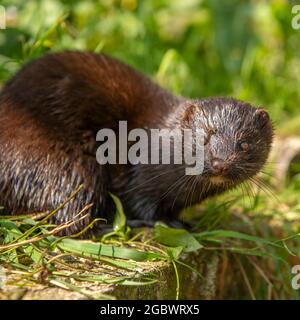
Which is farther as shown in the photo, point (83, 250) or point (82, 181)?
point (82, 181)

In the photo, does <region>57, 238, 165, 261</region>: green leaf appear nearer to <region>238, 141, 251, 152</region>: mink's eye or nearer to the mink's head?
the mink's head

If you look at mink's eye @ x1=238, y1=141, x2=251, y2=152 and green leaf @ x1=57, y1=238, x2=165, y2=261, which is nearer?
green leaf @ x1=57, y1=238, x2=165, y2=261

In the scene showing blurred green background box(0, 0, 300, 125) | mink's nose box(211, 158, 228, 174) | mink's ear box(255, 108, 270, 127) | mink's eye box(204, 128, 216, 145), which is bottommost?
mink's nose box(211, 158, 228, 174)

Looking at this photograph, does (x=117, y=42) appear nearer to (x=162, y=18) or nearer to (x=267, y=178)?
(x=162, y=18)

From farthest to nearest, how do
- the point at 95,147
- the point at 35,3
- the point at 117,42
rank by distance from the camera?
the point at 117,42, the point at 35,3, the point at 95,147

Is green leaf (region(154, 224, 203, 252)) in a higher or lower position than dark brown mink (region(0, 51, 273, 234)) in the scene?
lower

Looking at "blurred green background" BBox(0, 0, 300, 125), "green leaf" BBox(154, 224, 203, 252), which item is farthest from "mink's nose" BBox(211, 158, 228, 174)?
"blurred green background" BBox(0, 0, 300, 125)

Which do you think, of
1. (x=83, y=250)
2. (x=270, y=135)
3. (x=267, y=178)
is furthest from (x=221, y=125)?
(x=267, y=178)
